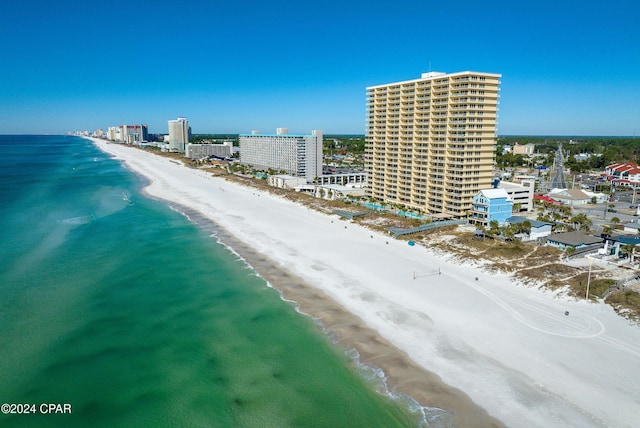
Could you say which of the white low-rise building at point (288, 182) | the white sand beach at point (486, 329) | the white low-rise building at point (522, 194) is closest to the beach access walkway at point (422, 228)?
the white sand beach at point (486, 329)

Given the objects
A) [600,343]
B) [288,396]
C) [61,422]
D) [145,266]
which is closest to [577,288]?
[600,343]

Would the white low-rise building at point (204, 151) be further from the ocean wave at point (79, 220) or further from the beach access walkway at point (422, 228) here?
the beach access walkway at point (422, 228)

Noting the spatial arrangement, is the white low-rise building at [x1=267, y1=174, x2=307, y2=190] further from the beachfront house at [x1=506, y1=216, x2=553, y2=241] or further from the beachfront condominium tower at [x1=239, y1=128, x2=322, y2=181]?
the beachfront house at [x1=506, y1=216, x2=553, y2=241]

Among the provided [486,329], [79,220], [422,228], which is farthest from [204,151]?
[486,329]

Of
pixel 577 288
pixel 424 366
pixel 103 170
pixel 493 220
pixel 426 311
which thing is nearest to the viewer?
pixel 424 366

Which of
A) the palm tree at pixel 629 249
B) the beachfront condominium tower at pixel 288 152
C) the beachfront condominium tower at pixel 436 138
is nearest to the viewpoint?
the palm tree at pixel 629 249

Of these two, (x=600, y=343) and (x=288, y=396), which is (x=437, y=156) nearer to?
(x=600, y=343)
